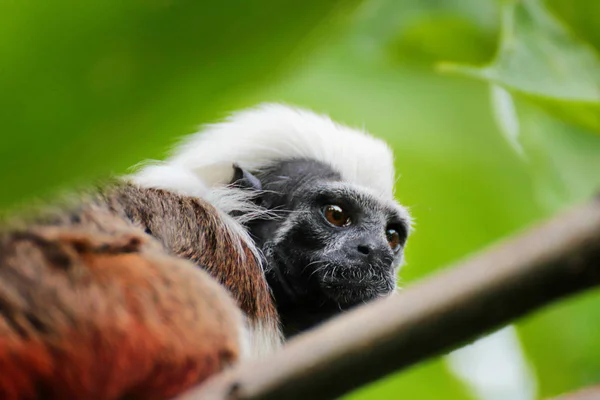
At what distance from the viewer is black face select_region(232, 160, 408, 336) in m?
3.55

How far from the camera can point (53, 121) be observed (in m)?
0.70

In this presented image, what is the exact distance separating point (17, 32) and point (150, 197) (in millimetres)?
2224

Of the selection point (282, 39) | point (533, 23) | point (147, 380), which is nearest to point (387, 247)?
point (533, 23)

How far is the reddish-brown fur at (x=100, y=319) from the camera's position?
189 cm

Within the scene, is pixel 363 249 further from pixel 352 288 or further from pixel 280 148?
pixel 280 148

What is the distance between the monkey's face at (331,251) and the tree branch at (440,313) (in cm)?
235

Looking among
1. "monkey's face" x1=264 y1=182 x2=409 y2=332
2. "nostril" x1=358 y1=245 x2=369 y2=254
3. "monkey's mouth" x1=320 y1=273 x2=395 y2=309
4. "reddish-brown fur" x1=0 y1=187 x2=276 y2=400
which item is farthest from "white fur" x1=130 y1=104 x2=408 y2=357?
"reddish-brown fur" x1=0 y1=187 x2=276 y2=400

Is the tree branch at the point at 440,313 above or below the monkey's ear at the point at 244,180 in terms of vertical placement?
below

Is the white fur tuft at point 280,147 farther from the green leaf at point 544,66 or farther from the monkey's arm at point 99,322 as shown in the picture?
the monkey's arm at point 99,322

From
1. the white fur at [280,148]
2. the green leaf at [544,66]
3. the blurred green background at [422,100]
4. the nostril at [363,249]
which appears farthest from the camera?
the white fur at [280,148]

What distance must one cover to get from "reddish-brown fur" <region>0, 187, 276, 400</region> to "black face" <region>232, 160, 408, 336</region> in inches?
55.0

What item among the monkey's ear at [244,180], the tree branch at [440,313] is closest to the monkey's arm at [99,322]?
the tree branch at [440,313]

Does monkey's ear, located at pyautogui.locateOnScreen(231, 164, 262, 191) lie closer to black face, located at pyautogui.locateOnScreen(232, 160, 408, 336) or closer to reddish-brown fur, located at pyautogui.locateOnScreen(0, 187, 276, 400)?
black face, located at pyautogui.locateOnScreen(232, 160, 408, 336)

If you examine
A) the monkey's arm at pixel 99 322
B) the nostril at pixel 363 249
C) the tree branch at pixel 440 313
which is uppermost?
the nostril at pixel 363 249
